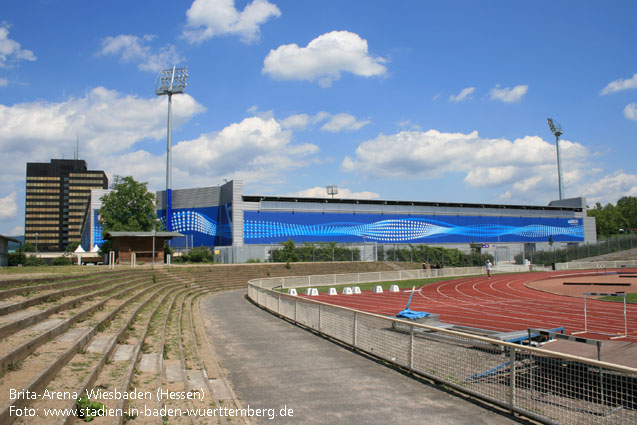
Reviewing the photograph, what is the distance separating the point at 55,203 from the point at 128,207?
468 ft

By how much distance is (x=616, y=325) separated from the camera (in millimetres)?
16172

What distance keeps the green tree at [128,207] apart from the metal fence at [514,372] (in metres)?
55.3

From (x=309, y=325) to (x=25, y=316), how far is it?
325 inches

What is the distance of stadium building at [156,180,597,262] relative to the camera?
226 ft

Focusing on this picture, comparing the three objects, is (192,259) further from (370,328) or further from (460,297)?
(370,328)

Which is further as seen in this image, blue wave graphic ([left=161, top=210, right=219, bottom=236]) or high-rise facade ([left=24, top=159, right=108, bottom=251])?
high-rise facade ([left=24, top=159, right=108, bottom=251])

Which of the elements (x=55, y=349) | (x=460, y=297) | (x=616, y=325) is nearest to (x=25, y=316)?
(x=55, y=349)

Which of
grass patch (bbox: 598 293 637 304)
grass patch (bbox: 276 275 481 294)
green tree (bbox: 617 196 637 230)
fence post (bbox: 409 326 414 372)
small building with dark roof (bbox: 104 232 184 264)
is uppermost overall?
green tree (bbox: 617 196 637 230)

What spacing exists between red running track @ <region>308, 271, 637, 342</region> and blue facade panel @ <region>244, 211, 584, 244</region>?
4007 cm

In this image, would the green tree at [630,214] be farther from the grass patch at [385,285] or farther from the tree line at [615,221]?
the grass patch at [385,285]

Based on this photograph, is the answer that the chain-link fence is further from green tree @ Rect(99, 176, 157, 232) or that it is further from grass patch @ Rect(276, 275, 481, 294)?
green tree @ Rect(99, 176, 157, 232)

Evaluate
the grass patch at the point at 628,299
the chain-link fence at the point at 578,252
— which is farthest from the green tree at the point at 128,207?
the chain-link fence at the point at 578,252

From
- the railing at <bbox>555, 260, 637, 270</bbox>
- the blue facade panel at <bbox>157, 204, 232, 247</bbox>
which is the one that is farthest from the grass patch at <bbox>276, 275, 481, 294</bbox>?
the blue facade panel at <bbox>157, 204, 232, 247</bbox>

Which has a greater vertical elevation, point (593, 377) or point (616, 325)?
point (593, 377)
